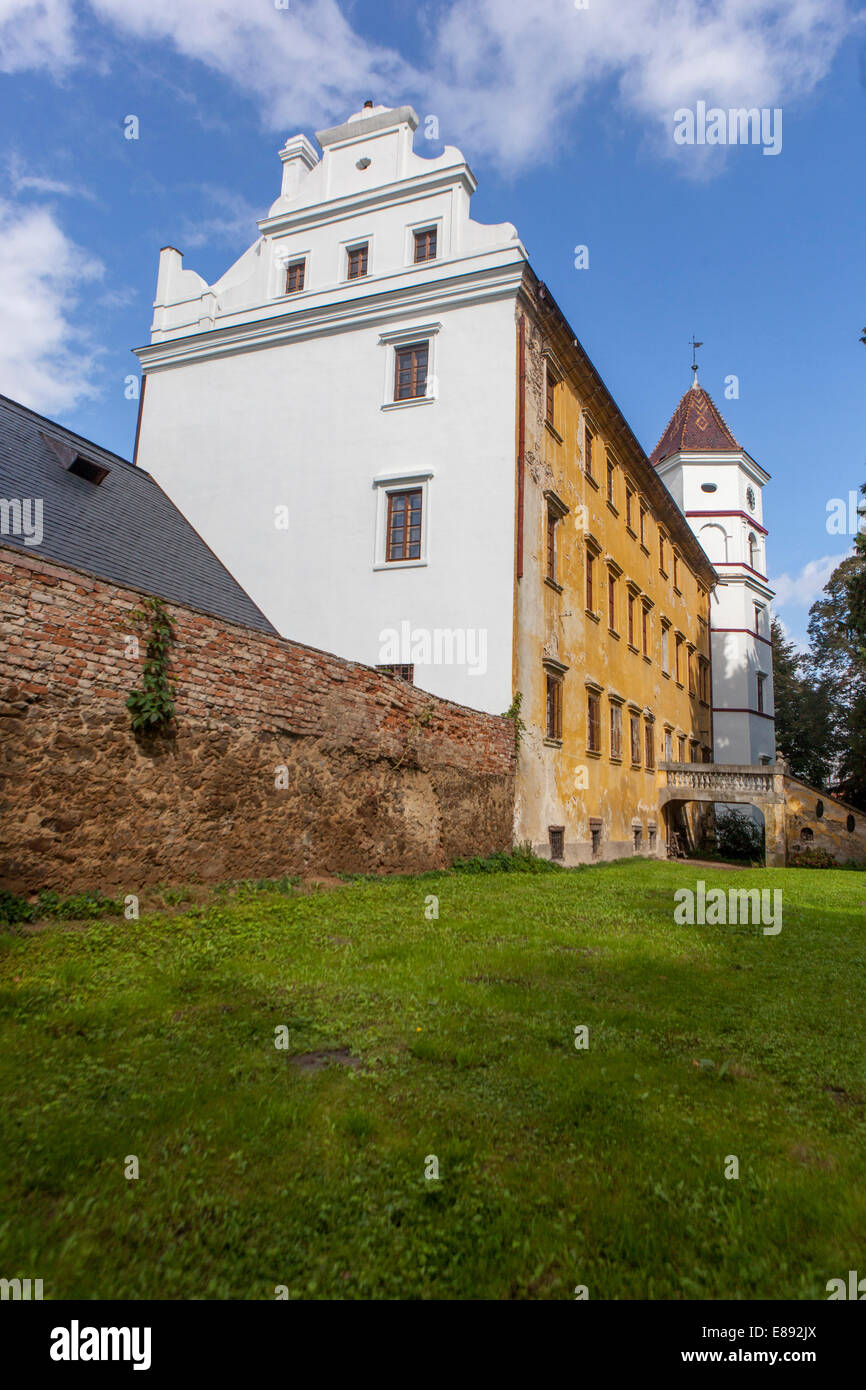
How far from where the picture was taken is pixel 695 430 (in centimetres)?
4138

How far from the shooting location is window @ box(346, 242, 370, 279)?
2041 centimetres

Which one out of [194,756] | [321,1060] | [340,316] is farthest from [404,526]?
[321,1060]

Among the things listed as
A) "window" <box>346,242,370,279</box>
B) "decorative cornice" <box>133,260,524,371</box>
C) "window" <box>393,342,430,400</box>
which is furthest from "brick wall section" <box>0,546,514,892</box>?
"window" <box>346,242,370,279</box>

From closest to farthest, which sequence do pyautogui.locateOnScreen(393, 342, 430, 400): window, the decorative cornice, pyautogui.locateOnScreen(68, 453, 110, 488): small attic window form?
pyautogui.locateOnScreen(68, 453, 110, 488): small attic window
the decorative cornice
pyautogui.locateOnScreen(393, 342, 430, 400): window

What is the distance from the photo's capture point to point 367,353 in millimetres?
19406

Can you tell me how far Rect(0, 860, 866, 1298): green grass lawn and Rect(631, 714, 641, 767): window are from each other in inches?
717

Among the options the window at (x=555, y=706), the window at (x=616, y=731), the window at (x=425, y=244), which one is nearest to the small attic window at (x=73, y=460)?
the window at (x=425, y=244)

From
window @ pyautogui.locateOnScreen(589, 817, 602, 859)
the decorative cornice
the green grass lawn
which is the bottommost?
the green grass lawn

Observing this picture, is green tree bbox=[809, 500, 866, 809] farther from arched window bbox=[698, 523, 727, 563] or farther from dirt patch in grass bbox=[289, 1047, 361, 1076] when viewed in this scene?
dirt patch in grass bbox=[289, 1047, 361, 1076]

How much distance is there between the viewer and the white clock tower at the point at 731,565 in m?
38.6

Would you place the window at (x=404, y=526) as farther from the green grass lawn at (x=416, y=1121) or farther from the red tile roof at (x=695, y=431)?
the red tile roof at (x=695, y=431)

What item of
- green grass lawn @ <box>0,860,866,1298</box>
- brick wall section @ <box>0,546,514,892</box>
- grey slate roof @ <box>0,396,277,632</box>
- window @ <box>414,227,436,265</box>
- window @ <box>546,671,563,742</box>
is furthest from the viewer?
window @ <box>414,227,436,265</box>
